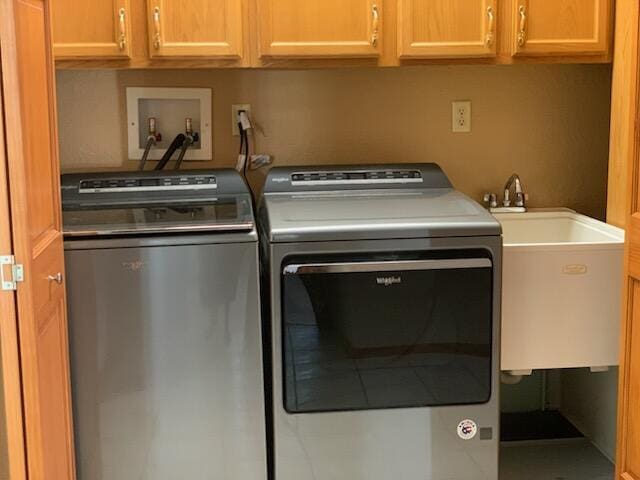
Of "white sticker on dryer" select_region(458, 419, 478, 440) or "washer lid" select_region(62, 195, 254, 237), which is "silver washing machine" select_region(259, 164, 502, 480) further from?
"washer lid" select_region(62, 195, 254, 237)

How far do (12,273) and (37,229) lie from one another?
0.18 meters

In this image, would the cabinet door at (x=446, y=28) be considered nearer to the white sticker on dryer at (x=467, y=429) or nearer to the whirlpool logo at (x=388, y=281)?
the whirlpool logo at (x=388, y=281)

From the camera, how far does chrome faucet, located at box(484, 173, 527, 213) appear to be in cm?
308

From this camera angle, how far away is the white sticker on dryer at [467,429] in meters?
2.50

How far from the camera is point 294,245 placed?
7.78ft

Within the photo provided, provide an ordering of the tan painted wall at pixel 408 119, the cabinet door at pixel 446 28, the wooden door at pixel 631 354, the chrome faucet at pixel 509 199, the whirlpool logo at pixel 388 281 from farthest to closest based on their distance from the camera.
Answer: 1. the chrome faucet at pixel 509 199
2. the tan painted wall at pixel 408 119
3. the cabinet door at pixel 446 28
4. the whirlpool logo at pixel 388 281
5. the wooden door at pixel 631 354

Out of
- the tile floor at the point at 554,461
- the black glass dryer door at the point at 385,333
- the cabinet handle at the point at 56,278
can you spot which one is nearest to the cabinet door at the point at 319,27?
the black glass dryer door at the point at 385,333

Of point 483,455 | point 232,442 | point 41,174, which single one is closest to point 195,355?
Answer: point 232,442

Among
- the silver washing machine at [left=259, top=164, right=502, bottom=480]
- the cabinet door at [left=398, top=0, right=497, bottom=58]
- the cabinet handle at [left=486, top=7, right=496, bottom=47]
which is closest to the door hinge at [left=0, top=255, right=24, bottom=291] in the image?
the silver washing machine at [left=259, top=164, right=502, bottom=480]

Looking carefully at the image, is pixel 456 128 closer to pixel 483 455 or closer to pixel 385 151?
pixel 385 151

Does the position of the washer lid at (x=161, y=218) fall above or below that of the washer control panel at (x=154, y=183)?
below

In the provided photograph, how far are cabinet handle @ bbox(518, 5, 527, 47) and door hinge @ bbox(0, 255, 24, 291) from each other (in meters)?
1.70

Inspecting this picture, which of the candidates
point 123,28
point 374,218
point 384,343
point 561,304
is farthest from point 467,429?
point 123,28

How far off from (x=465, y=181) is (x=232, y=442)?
1.29 metres
